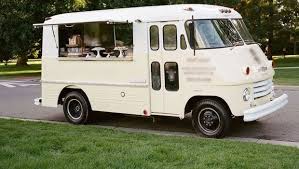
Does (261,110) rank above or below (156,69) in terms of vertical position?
below

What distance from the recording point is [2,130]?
31.2ft

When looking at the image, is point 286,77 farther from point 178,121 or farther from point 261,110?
point 261,110

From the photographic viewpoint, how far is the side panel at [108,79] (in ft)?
32.8

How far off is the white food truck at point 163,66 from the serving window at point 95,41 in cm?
2

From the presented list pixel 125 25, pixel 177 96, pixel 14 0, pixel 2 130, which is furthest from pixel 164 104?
pixel 14 0

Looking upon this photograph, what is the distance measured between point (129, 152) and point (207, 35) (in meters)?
3.09

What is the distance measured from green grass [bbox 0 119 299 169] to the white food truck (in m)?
1.03

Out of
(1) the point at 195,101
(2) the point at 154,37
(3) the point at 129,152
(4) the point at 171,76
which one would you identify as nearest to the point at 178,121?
(1) the point at 195,101

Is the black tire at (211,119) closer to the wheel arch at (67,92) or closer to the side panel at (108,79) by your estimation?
the side panel at (108,79)

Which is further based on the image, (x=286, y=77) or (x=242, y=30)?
(x=286, y=77)

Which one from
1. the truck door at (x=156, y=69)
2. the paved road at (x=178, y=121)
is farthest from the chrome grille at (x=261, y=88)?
the truck door at (x=156, y=69)

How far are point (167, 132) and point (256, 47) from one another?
7.91 ft

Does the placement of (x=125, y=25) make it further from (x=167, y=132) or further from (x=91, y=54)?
(x=167, y=132)

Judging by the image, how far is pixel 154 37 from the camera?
388 inches
